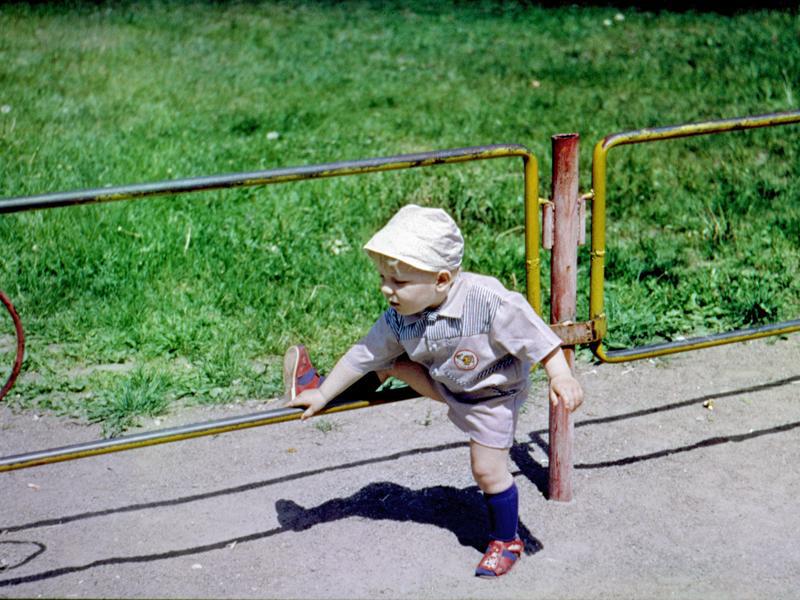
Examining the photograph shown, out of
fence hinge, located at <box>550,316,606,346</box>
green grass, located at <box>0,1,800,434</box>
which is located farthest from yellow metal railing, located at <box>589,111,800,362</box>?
green grass, located at <box>0,1,800,434</box>

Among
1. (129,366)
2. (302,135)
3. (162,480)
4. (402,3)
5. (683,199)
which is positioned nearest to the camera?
(162,480)

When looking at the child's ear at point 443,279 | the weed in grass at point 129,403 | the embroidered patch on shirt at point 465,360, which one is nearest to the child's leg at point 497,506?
the embroidered patch on shirt at point 465,360

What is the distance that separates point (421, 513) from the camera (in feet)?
10.4

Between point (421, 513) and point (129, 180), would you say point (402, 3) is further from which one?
point (421, 513)

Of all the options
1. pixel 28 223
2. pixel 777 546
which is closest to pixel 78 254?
pixel 28 223

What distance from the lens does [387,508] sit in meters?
3.21

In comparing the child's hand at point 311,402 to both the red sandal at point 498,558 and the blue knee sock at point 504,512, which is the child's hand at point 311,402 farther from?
the red sandal at point 498,558

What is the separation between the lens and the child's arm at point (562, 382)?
2.55m

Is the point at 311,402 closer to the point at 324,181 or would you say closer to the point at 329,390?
the point at 329,390

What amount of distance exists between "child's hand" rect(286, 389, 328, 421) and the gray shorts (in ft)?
1.05

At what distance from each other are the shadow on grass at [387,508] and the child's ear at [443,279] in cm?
86

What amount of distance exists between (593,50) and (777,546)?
624 centimetres

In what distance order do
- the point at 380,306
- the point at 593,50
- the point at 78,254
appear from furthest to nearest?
the point at 593,50 → the point at 78,254 → the point at 380,306

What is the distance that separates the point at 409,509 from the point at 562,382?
0.85 m
